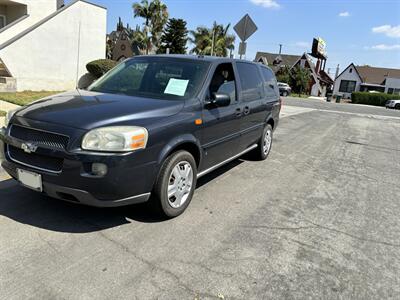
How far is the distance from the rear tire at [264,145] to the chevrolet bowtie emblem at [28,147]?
14.2ft

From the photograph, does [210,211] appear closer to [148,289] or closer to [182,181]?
[182,181]

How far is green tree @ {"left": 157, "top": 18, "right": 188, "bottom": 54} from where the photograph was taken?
151 ft

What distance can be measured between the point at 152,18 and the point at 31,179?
4797cm

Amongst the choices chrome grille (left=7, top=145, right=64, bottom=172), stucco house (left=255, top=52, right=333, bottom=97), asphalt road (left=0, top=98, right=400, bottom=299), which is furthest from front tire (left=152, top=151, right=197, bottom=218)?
stucco house (left=255, top=52, right=333, bottom=97)

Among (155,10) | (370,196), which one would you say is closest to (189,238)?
(370,196)

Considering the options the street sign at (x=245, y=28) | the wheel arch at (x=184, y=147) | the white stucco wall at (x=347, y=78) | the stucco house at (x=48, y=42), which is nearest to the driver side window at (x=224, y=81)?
the wheel arch at (x=184, y=147)

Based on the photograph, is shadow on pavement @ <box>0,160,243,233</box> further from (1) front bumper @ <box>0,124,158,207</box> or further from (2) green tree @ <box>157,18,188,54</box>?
(2) green tree @ <box>157,18,188,54</box>

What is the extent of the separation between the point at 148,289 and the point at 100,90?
2774mm

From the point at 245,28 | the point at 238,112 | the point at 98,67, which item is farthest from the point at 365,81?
the point at 238,112

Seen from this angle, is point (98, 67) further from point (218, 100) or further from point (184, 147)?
point (184, 147)

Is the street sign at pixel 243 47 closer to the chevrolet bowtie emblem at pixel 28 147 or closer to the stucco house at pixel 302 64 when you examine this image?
the chevrolet bowtie emblem at pixel 28 147

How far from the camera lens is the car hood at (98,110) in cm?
325

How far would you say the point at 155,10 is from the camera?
46.7 m

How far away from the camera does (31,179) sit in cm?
332
